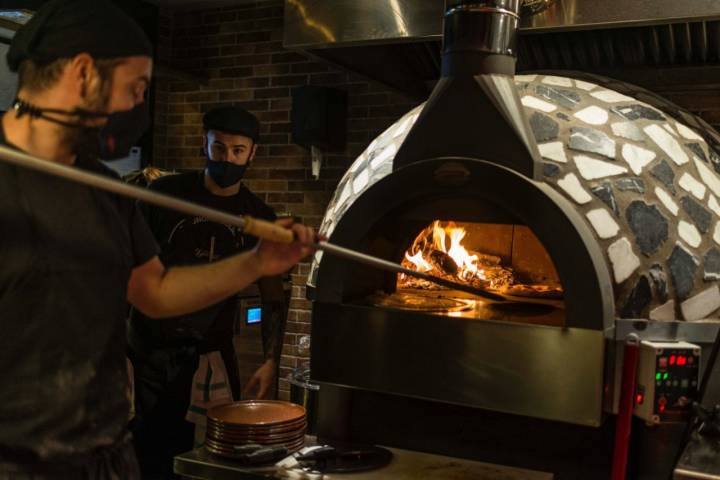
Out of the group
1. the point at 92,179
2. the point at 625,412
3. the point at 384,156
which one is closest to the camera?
the point at 92,179

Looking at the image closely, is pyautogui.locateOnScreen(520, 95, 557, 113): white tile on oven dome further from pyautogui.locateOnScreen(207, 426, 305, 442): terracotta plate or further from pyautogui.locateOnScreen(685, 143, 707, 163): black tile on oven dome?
pyautogui.locateOnScreen(207, 426, 305, 442): terracotta plate

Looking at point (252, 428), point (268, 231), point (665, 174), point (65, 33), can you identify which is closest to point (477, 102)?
point (665, 174)

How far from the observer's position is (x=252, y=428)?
7.79ft

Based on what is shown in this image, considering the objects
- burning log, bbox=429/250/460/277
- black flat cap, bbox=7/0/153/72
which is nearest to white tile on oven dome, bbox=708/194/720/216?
burning log, bbox=429/250/460/277

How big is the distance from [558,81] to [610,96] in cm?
19

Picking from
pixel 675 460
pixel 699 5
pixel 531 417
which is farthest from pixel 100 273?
pixel 699 5

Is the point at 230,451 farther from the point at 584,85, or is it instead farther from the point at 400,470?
the point at 584,85

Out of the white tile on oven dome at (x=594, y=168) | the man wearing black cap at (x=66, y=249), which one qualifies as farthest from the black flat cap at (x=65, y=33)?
the white tile on oven dome at (x=594, y=168)

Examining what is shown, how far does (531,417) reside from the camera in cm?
242

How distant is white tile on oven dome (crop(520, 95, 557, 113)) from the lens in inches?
103

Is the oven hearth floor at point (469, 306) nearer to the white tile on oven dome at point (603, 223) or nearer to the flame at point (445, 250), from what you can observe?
the flame at point (445, 250)

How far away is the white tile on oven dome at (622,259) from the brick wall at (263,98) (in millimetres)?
2130

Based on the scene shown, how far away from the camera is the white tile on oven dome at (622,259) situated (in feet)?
7.53

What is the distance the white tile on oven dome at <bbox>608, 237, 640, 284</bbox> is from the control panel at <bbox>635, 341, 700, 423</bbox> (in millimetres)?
209
